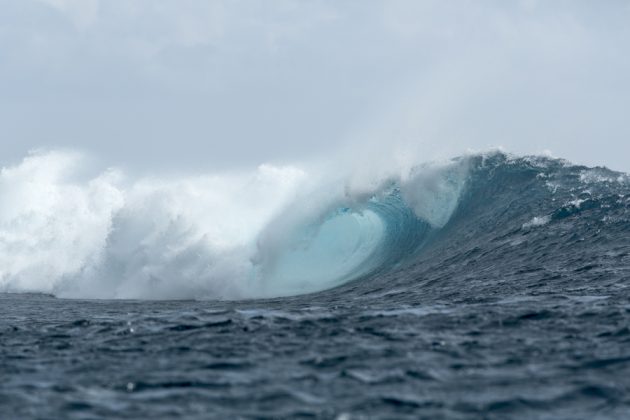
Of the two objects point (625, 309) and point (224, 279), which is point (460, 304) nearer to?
point (625, 309)

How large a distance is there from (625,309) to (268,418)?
28.3 ft

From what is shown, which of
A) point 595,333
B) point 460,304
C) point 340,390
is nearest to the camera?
point 340,390

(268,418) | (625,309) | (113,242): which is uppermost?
(113,242)

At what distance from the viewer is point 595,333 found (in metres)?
13.9

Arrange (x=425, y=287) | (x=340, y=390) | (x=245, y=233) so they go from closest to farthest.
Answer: (x=340, y=390) → (x=425, y=287) → (x=245, y=233)

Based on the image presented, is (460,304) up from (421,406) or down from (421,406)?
up

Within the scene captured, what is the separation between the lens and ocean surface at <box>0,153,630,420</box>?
1062 centimetres

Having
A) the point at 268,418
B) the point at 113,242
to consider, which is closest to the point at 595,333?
the point at 268,418

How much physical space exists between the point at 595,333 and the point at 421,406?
490cm

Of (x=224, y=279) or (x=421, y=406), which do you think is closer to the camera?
Answer: (x=421, y=406)

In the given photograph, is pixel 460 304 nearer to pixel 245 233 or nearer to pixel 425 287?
pixel 425 287

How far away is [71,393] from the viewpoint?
11141 mm

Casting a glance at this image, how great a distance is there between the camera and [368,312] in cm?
1780

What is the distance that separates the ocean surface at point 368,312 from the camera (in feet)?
34.9
